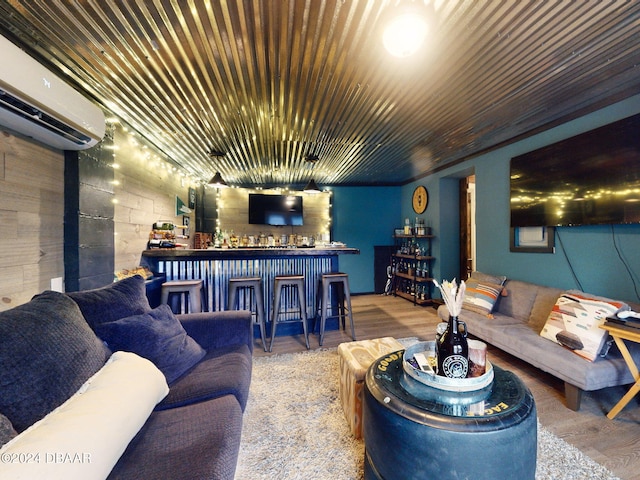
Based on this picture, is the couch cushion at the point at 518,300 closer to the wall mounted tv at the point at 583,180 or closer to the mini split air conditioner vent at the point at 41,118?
the wall mounted tv at the point at 583,180

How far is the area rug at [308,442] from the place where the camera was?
1344 millimetres

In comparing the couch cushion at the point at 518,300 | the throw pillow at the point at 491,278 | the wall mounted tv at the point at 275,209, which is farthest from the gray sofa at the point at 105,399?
the wall mounted tv at the point at 275,209

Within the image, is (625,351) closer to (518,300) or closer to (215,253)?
(518,300)

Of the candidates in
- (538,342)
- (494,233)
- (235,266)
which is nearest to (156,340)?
(235,266)

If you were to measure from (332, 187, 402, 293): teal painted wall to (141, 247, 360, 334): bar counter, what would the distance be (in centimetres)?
257

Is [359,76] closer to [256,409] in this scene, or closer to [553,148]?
[553,148]

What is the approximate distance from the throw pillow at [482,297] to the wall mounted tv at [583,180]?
878 millimetres

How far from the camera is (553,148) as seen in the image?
270 centimetres

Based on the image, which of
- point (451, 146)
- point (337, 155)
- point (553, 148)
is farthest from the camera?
point (337, 155)

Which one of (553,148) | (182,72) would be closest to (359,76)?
(182,72)

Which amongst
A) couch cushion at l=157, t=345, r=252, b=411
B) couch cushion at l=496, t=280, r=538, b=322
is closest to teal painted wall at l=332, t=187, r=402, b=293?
couch cushion at l=496, t=280, r=538, b=322

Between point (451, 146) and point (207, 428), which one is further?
point (451, 146)

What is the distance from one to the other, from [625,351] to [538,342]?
1.64 feet

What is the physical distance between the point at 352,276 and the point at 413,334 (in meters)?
2.62
